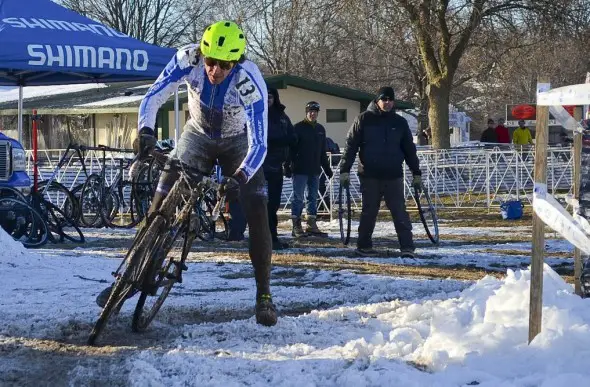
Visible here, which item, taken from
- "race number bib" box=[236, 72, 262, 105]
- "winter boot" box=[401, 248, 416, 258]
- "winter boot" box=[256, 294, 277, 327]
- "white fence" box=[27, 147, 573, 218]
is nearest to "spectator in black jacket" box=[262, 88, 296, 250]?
"winter boot" box=[401, 248, 416, 258]

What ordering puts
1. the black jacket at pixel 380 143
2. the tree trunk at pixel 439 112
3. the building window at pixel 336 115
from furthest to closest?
the building window at pixel 336 115 → the tree trunk at pixel 439 112 → the black jacket at pixel 380 143

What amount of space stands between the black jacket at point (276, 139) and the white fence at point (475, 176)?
732 cm

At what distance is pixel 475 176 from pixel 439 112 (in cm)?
867

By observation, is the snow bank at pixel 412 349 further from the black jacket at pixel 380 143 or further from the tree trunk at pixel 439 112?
the tree trunk at pixel 439 112

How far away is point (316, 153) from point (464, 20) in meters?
15.3

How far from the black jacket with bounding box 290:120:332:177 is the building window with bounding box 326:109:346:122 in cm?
2151

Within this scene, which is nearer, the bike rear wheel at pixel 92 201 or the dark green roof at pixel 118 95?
the bike rear wheel at pixel 92 201

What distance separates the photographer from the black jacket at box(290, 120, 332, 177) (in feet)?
48.1

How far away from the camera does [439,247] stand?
42.7 ft

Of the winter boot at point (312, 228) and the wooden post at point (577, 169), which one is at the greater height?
the wooden post at point (577, 169)

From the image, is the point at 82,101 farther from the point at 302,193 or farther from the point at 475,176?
the point at 302,193

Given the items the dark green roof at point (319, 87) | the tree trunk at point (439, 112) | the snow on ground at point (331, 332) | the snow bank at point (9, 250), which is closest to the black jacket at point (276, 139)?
the snow bank at point (9, 250)

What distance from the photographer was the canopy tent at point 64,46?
13.1 m

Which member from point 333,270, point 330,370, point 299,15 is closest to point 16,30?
point 333,270
